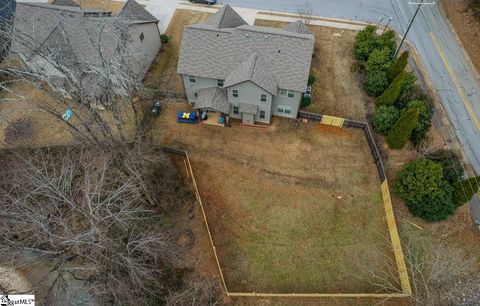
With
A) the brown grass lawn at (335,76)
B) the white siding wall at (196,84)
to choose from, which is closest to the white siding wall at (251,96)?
the white siding wall at (196,84)

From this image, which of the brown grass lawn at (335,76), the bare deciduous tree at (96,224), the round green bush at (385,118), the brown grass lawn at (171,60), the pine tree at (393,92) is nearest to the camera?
the bare deciduous tree at (96,224)

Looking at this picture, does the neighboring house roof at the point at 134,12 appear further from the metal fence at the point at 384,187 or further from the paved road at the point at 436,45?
the metal fence at the point at 384,187

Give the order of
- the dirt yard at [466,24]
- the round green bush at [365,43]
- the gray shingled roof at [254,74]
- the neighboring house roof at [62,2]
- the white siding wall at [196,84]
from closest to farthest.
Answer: the gray shingled roof at [254,74] → the white siding wall at [196,84] → the round green bush at [365,43] → the dirt yard at [466,24] → the neighboring house roof at [62,2]

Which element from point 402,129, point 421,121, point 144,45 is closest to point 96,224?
point 144,45

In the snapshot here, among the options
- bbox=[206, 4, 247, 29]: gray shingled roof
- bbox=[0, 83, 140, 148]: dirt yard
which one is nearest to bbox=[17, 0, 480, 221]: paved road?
bbox=[206, 4, 247, 29]: gray shingled roof

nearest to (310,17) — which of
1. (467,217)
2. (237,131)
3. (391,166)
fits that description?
(237,131)

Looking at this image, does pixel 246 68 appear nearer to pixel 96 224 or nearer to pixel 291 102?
pixel 291 102

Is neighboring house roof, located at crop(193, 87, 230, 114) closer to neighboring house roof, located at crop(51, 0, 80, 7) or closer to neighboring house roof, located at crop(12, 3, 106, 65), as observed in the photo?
neighboring house roof, located at crop(12, 3, 106, 65)
